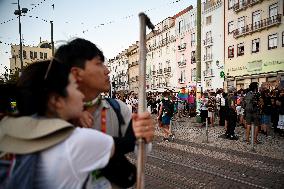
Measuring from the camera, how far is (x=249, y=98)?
32.2 feet

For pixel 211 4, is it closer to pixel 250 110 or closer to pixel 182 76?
pixel 182 76

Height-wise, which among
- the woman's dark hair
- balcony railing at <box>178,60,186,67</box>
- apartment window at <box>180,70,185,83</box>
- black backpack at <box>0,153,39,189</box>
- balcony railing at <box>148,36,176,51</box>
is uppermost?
balcony railing at <box>148,36,176,51</box>

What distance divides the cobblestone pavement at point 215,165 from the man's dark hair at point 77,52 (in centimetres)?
411

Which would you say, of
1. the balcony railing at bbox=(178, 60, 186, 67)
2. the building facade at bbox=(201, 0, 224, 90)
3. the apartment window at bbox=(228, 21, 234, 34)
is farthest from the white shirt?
the balcony railing at bbox=(178, 60, 186, 67)

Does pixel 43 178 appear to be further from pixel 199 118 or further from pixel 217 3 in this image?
pixel 217 3

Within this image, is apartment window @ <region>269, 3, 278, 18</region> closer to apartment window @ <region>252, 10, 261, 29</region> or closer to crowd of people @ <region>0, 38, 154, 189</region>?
apartment window @ <region>252, 10, 261, 29</region>

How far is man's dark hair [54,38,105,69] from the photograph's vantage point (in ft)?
6.18

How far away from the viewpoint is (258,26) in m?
34.2

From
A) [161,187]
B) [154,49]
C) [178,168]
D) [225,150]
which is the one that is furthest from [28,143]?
[154,49]

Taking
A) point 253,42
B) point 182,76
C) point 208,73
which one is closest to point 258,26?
point 253,42

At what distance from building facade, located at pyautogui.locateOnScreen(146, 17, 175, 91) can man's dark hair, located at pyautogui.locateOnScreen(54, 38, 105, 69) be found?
2081 inches

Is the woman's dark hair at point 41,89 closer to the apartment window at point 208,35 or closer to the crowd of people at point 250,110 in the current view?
the crowd of people at point 250,110

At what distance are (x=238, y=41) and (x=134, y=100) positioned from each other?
19552 millimetres

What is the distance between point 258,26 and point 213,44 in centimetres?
918
